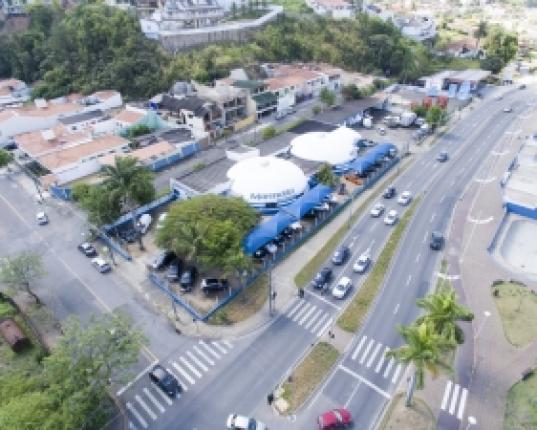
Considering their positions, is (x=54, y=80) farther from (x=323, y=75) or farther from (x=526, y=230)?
(x=526, y=230)

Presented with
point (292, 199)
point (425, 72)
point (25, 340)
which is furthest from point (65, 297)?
point (425, 72)

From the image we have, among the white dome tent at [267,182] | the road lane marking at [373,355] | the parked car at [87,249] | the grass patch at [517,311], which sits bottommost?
the parked car at [87,249]

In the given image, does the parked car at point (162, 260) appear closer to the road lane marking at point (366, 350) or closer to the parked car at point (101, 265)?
the parked car at point (101, 265)

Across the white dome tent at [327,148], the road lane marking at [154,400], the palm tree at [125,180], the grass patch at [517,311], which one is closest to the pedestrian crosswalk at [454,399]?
the grass patch at [517,311]

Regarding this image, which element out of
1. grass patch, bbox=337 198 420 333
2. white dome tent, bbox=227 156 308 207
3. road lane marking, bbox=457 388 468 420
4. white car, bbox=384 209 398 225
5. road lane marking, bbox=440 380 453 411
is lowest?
grass patch, bbox=337 198 420 333

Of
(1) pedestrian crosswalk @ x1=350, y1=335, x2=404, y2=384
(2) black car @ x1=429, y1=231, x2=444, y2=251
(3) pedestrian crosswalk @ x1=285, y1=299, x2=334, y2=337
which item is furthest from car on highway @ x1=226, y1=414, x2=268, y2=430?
(2) black car @ x1=429, y1=231, x2=444, y2=251

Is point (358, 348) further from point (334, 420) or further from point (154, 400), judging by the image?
point (154, 400)

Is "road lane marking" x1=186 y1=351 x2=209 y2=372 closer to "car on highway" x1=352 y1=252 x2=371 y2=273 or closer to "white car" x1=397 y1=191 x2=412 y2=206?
"car on highway" x1=352 y1=252 x2=371 y2=273
